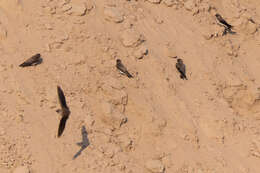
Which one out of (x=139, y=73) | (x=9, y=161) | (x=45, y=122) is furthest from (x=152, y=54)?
(x=9, y=161)

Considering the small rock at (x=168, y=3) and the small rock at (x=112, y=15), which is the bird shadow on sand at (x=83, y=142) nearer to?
the small rock at (x=112, y=15)

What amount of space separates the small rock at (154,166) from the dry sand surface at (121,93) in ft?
0.06

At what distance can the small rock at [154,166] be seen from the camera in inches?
293

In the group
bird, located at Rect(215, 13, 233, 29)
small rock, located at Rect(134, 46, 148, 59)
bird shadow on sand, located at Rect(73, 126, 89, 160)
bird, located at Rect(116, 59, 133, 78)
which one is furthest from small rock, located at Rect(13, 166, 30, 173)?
bird, located at Rect(215, 13, 233, 29)

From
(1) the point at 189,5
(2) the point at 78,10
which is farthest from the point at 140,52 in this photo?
(1) the point at 189,5

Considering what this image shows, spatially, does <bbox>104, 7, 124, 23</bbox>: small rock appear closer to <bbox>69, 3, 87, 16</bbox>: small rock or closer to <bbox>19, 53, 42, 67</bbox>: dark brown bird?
<bbox>69, 3, 87, 16</bbox>: small rock

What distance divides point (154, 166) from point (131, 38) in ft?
9.73

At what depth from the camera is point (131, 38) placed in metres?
9.05

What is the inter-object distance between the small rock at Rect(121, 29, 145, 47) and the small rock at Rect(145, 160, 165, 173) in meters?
2.74

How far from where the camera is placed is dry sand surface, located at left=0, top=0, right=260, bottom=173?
23.6 ft

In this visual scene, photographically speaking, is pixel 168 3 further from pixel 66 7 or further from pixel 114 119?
pixel 114 119

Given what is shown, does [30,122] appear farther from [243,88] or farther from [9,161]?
[243,88]

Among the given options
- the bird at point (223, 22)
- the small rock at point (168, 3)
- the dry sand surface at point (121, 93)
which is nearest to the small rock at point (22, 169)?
the dry sand surface at point (121, 93)

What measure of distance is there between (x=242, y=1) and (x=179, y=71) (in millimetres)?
4807
